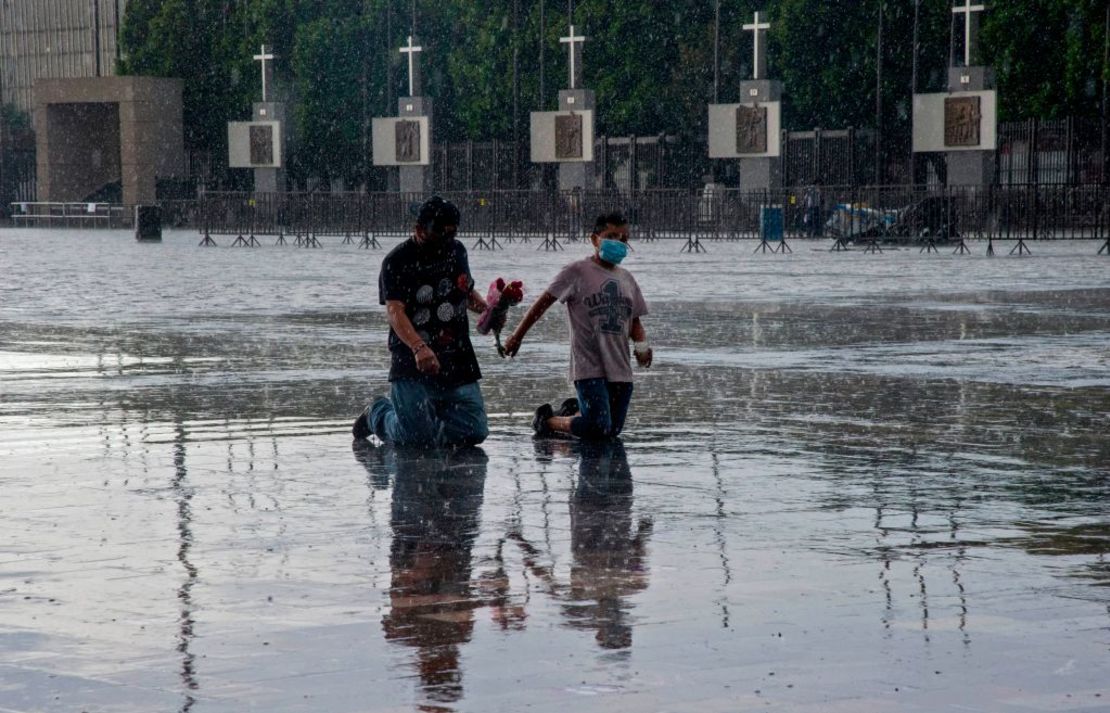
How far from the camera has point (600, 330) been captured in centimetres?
1137

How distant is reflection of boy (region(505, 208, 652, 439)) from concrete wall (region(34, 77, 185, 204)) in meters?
69.3

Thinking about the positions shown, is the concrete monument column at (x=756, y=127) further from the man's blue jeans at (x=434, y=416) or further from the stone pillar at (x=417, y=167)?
the man's blue jeans at (x=434, y=416)

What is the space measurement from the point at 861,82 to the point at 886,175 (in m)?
3.29

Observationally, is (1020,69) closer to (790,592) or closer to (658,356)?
(658,356)

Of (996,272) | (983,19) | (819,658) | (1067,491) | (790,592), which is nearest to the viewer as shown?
(819,658)

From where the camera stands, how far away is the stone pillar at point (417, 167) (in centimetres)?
6291

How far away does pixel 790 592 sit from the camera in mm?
6852

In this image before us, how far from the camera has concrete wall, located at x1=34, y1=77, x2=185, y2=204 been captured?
78688 mm

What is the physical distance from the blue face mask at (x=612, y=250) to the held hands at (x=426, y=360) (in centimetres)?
137

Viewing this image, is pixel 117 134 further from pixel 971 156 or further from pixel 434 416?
pixel 434 416

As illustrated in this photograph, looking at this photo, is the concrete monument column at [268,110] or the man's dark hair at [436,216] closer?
the man's dark hair at [436,216]

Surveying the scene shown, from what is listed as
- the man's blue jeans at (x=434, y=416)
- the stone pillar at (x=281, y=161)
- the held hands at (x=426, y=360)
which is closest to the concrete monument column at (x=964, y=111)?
the stone pillar at (x=281, y=161)

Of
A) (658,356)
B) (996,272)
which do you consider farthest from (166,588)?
(996,272)

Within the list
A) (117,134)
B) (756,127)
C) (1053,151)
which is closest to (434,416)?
(756,127)
